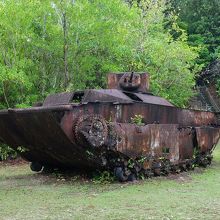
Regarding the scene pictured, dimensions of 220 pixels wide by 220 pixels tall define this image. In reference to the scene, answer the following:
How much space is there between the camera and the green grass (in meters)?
7.05

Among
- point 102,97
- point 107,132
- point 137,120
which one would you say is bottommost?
point 107,132

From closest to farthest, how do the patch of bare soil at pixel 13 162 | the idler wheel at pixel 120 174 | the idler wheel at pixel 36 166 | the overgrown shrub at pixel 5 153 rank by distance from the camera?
1. the idler wheel at pixel 120 174
2. the idler wheel at pixel 36 166
3. the patch of bare soil at pixel 13 162
4. the overgrown shrub at pixel 5 153

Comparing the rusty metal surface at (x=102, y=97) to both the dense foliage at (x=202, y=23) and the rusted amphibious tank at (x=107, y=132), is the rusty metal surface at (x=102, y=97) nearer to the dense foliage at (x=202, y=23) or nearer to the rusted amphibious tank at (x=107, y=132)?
the rusted amphibious tank at (x=107, y=132)

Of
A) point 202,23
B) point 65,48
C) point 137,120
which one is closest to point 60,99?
point 137,120

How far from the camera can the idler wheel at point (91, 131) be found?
973 cm

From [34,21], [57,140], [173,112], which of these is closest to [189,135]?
[173,112]

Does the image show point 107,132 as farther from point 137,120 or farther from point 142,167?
point 142,167

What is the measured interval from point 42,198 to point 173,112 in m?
4.64

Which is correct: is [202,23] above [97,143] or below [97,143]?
above

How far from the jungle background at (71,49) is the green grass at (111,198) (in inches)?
245

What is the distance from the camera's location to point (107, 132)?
10.0m

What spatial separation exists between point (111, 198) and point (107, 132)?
190cm

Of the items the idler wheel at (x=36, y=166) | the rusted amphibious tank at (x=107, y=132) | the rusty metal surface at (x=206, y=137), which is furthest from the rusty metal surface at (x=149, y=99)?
the idler wheel at (x=36, y=166)

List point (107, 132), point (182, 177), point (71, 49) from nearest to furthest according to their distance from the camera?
point (107, 132)
point (182, 177)
point (71, 49)
